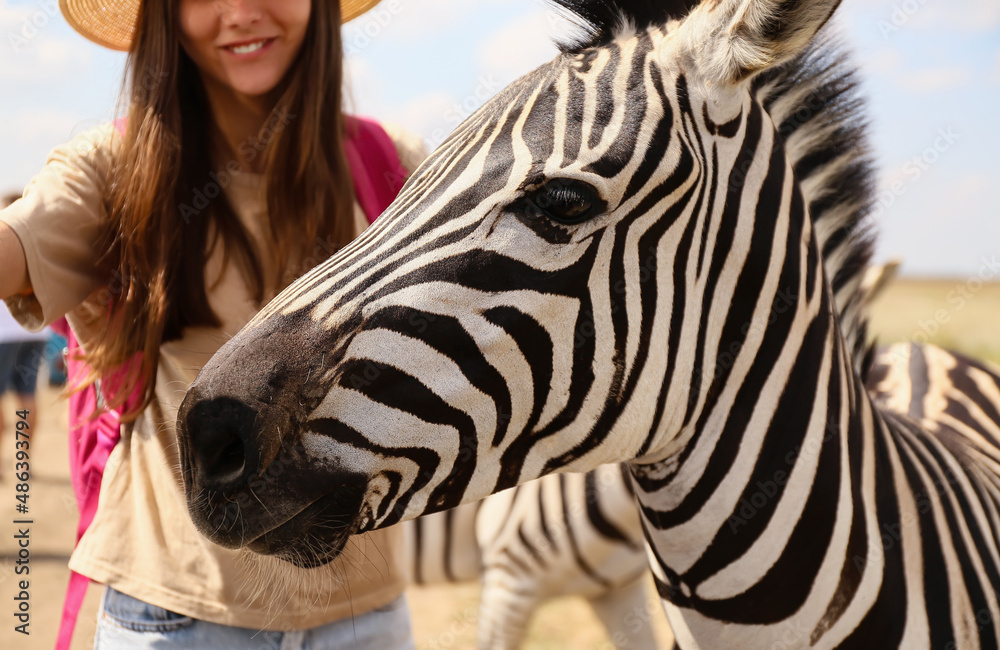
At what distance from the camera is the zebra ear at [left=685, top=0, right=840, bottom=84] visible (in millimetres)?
1505

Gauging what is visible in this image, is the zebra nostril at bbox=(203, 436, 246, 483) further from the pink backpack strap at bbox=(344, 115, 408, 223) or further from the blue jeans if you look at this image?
the pink backpack strap at bbox=(344, 115, 408, 223)

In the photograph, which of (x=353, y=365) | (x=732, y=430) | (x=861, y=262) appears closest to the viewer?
(x=353, y=365)

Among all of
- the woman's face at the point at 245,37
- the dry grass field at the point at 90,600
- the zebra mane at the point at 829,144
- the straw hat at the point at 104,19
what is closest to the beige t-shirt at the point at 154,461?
the woman's face at the point at 245,37

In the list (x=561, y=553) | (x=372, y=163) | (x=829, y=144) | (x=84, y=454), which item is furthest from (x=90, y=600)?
(x=829, y=144)

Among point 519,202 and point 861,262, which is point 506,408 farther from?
point 861,262

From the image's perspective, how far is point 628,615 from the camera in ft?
16.2

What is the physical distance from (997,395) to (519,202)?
10.6 ft

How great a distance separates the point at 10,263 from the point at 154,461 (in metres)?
0.68

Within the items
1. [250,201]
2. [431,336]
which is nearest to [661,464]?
[431,336]

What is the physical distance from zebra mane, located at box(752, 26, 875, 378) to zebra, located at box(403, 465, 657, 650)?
2596mm

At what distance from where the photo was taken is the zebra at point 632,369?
1369 millimetres

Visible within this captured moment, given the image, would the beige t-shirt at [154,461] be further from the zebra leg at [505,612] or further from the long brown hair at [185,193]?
the zebra leg at [505,612]

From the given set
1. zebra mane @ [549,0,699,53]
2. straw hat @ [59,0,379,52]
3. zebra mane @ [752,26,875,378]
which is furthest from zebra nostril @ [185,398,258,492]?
straw hat @ [59,0,379,52]

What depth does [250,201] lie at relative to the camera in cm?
227
